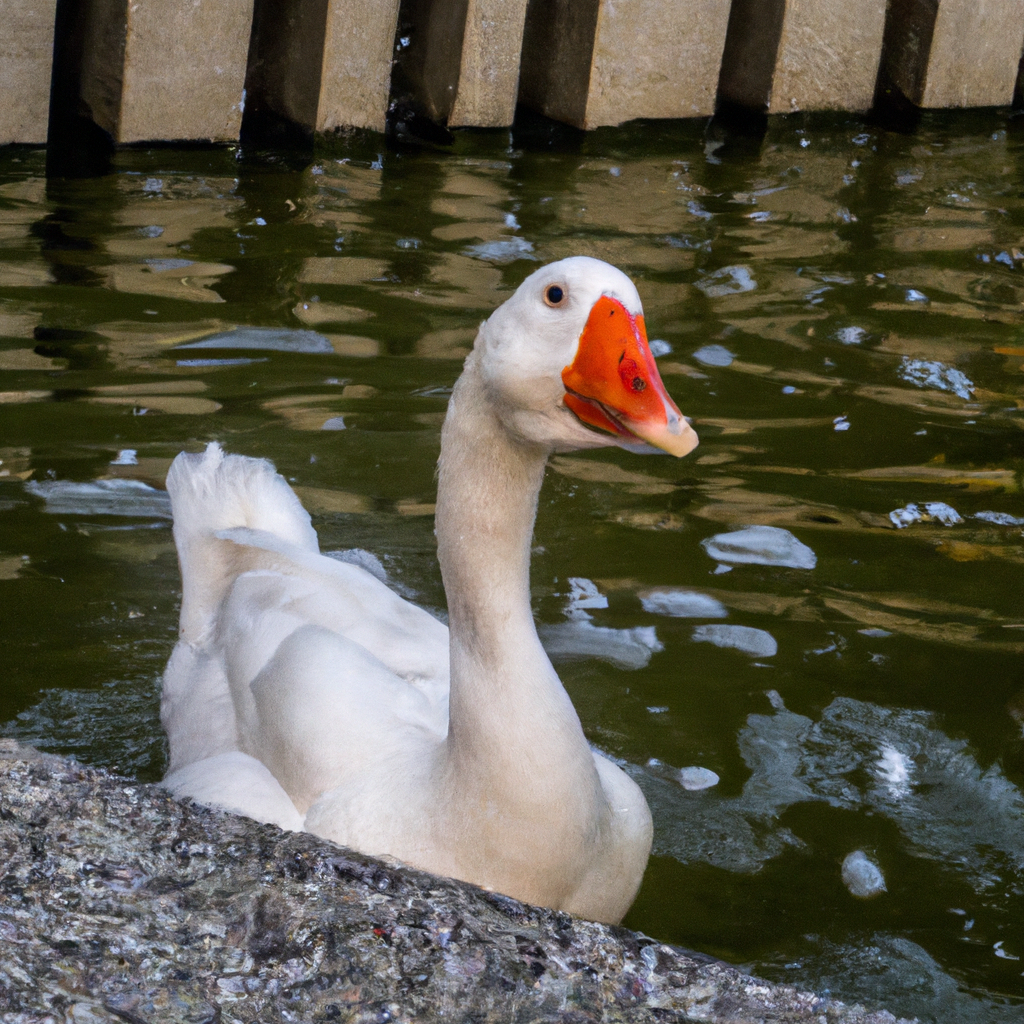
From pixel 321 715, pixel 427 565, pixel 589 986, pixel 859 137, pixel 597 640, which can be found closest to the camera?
pixel 589 986

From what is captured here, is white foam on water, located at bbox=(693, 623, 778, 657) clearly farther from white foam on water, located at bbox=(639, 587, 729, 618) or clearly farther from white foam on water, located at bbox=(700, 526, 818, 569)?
white foam on water, located at bbox=(700, 526, 818, 569)

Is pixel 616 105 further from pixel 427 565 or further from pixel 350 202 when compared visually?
pixel 427 565

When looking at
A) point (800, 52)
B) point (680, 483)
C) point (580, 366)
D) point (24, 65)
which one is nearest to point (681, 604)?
point (680, 483)

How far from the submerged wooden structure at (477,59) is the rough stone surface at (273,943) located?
6083 mm

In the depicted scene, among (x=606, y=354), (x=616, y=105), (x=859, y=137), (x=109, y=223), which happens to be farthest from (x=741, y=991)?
(x=859, y=137)

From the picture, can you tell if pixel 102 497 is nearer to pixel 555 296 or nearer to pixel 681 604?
pixel 681 604

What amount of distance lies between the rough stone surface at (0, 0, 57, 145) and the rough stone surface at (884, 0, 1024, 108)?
242 inches

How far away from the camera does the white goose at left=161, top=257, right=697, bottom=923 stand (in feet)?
8.08

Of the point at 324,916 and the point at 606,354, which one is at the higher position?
the point at 606,354

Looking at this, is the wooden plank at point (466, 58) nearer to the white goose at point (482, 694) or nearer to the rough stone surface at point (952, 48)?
the rough stone surface at point (952, 48)

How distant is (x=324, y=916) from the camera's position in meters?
2.20

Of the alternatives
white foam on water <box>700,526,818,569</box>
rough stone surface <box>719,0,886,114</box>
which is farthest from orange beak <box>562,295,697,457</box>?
rough stone surface <box>719,0,886,114</box>

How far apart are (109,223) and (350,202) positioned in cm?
138

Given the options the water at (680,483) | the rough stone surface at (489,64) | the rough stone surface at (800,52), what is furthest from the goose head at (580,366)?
the rough stone surface at (800,52)
